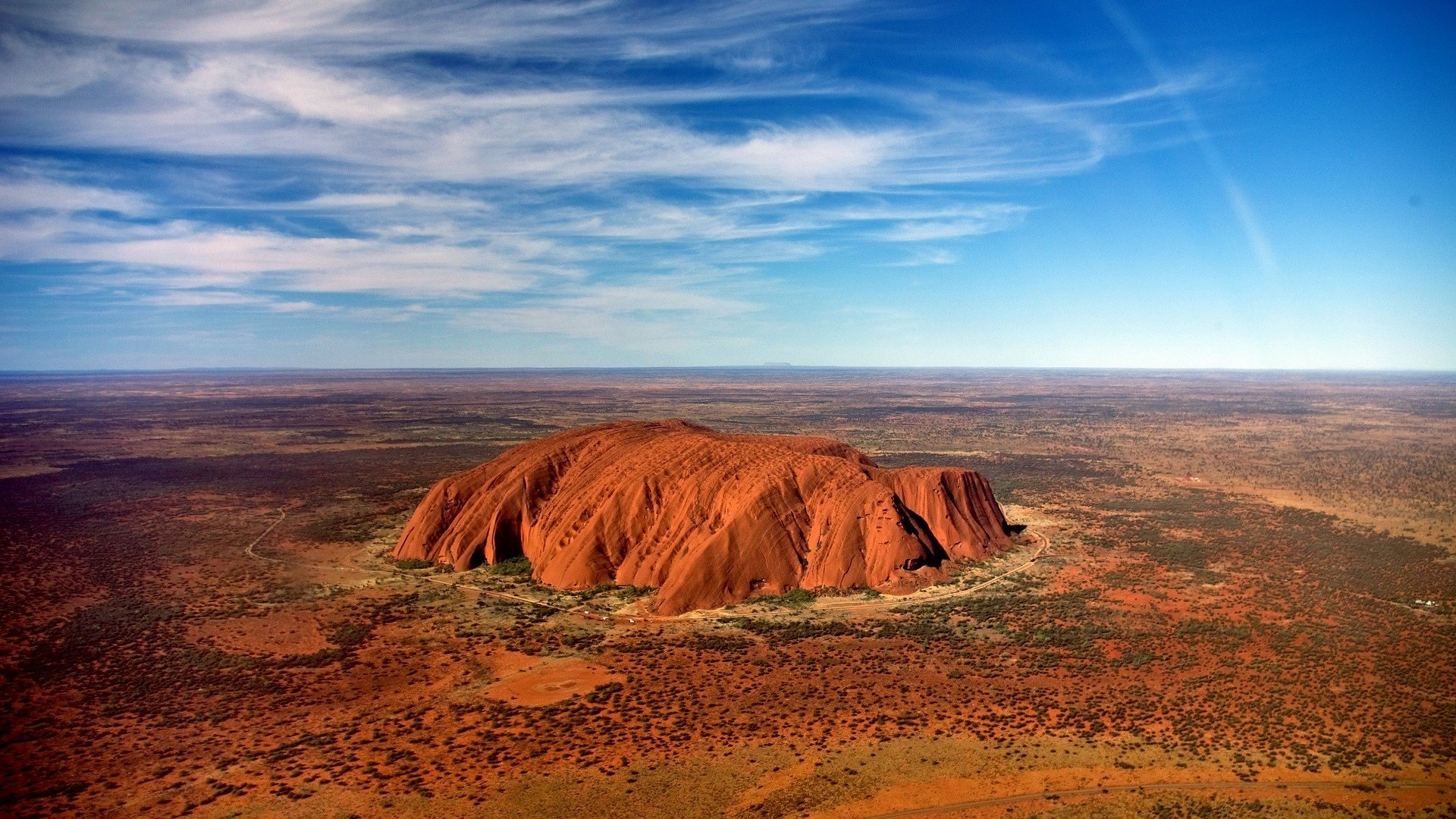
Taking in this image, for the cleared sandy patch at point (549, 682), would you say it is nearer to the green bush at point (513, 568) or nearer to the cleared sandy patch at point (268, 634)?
the cleared sandy patch at point (268, 634)

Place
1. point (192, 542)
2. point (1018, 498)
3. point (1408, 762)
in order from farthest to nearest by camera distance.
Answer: point (1018, 498) < point (192, 542) < point (1408, 762)

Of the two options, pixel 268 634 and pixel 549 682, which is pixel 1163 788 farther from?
pixel 268 634

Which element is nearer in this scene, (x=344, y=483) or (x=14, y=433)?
(x=344, y=483)

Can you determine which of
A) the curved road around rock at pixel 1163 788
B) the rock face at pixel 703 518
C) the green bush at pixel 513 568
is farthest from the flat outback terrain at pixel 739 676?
the rock face at pixel 703 518

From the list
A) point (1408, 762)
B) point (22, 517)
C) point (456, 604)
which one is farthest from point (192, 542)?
point (1408, 762)

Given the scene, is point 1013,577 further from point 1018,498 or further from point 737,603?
point 1018,498

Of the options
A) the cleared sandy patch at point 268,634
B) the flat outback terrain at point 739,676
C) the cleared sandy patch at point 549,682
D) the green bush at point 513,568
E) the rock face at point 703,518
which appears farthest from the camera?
the green bush at point 513,568
